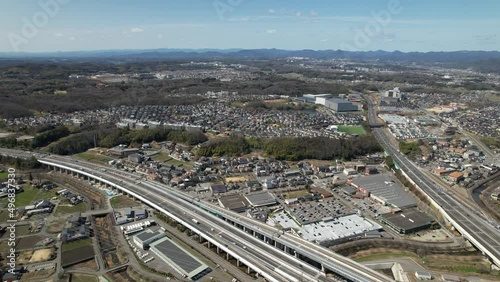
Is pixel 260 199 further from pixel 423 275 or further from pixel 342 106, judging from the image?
pixel 342 106

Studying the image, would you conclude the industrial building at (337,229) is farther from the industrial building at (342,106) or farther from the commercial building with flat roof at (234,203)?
the industrial building at (342,106)

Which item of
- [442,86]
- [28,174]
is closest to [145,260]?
[28,174]

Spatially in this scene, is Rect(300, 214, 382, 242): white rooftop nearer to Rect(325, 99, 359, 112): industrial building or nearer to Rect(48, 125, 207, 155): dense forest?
Rect(48, 125, 207, 155): dense forest

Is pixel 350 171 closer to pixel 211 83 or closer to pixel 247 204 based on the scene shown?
pixel 247 204

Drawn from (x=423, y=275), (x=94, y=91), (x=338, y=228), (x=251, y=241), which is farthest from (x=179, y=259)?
(x=94, y=91)

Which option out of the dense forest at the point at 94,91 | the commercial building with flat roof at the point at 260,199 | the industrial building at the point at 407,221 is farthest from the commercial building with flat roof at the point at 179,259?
the dense forest at the point at 94,91

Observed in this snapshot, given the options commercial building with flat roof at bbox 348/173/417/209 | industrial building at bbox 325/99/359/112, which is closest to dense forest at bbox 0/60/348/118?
industrial building at bbox 325/99/359/112
